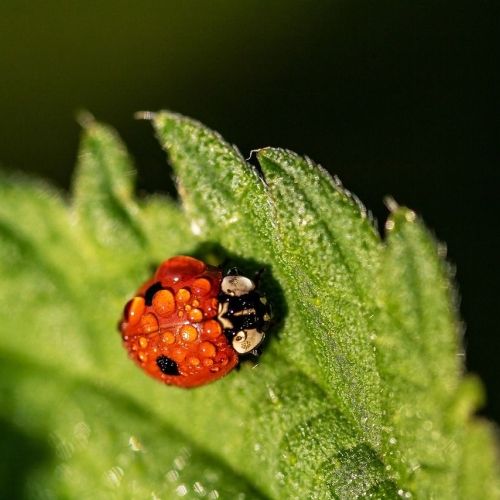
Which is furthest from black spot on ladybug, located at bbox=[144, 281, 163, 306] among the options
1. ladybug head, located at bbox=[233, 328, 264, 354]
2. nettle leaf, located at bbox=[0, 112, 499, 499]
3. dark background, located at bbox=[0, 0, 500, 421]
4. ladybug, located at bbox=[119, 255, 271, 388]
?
dark background, located at bbox=[0, 0, 500, 421]

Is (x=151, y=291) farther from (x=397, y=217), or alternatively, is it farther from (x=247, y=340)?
(x=397, y=217)

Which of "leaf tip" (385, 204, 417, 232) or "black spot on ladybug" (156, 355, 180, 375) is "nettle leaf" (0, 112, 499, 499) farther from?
"black spot on ladybug" (156, 355, 180, 375)

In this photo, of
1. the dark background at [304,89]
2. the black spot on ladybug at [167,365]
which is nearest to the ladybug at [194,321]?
the black spot on ladybug at [167,365]

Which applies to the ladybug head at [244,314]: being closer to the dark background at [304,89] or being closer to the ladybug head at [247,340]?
the ladybug head at [247,340]

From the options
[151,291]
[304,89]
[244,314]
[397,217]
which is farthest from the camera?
[304,89]

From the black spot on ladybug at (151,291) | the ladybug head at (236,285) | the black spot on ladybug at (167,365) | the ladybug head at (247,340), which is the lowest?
the black spot on ladybug at (167,365)

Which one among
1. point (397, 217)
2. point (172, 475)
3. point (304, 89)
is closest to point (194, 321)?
point (172, 475)
